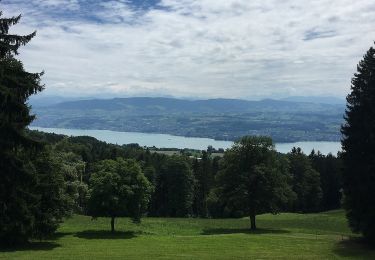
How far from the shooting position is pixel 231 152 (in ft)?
182

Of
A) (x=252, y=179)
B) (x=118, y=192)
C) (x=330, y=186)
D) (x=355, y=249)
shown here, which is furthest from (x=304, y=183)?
(x=355, y=249)

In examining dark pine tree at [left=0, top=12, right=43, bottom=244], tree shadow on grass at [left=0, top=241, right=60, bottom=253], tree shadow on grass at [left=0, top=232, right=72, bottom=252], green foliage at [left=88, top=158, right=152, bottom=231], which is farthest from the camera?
green foliage at [left=88, top=158, right=152, bottom=231]

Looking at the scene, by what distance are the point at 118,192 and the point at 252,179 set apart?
15904mm

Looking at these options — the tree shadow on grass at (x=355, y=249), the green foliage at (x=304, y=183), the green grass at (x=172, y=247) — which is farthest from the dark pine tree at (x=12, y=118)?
the green foliage at (x=304, y=183)

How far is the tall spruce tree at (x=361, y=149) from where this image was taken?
111ft

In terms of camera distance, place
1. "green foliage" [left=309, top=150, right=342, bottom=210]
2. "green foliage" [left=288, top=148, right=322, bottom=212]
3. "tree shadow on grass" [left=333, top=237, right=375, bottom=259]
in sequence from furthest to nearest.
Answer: "green foliage" [left=309, top=150, right=342, bottom=210], "green foliage" [left=288, top=148, right=322, bottom=212], "tree shadow on grass" [left=333, top=237, right=375, bottom=259]

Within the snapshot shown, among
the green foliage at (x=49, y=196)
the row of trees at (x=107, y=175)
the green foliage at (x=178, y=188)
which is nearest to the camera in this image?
the row of trees at (x=107, y=175)

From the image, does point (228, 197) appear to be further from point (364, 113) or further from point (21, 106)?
point (21, 106)

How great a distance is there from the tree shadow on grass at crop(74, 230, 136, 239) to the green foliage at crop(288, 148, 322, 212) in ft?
170

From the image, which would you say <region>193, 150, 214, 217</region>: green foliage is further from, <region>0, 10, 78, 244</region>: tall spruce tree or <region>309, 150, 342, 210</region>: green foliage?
<region>0, 10, 78, 244</region>: tall spruce tree

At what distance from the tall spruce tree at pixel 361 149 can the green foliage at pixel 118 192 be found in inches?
820

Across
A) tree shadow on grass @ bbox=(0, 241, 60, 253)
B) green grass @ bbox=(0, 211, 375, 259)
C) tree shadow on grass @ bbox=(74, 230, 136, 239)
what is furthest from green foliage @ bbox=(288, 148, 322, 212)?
tree shadow on grass @ bbox=(0, 241, 60, 253)

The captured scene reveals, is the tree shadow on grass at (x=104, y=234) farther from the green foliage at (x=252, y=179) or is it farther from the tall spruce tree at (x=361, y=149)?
the tall spruce tree at (x=361, y=149)

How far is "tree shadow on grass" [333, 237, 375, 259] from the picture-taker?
3200 cm
